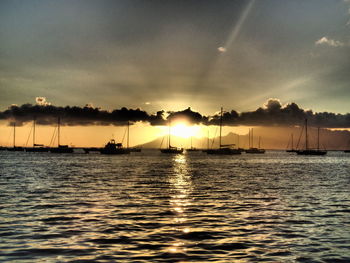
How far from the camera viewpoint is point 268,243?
640 inches

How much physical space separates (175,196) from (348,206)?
13991 millimetres

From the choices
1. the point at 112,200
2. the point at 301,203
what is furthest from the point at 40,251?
the point at 301,203

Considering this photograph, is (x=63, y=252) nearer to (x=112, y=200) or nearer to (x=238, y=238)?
(x=238, y=238)

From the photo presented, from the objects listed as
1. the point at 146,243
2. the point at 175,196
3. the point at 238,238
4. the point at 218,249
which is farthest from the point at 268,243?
the point at 175,196

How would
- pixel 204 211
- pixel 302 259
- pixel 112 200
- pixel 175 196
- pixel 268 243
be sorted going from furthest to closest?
1. pixel 175 196
2. pixel 112 200
3. pixel 204 211
4. pixel 268 243
5. pixel 302 259

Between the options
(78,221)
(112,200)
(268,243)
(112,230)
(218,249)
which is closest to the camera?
(218,249)

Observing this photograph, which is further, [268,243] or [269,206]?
[269,206]

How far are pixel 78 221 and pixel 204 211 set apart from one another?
8244 millimetres

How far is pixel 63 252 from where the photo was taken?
1437 cm

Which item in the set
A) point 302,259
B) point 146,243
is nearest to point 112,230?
point 146,243

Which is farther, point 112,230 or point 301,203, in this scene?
point 301,203

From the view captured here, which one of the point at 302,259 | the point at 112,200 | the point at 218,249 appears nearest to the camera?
the point at 302,259

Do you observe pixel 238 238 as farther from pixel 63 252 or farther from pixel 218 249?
pixel 63 252

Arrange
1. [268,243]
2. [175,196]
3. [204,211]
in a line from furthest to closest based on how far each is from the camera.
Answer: [175,196] → [204,211] → [268,243]
